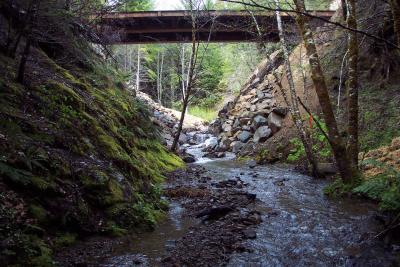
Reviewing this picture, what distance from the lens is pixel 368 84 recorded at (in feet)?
45.8

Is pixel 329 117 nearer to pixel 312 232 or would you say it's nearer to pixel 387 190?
pixel 387 190

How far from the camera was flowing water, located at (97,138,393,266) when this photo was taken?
4.44 metres

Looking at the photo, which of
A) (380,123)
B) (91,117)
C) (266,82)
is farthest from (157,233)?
(266,82)

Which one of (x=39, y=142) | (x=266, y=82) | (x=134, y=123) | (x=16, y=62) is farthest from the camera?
(x=266, y=82)

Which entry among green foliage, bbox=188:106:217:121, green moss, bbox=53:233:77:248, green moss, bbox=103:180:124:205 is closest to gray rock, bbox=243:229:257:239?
green moss, bbox=103:180:124:205

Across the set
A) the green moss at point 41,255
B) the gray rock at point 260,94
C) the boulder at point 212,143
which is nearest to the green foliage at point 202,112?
the gray rock at point 260,94

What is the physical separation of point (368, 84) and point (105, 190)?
40.0 ft

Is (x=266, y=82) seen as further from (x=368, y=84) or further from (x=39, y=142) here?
(x=39, y=142)

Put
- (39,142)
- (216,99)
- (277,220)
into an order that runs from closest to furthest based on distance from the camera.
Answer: (39,142) → (277,220) → (216,99)

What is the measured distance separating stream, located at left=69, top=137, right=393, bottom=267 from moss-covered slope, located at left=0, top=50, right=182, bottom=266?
0.53m

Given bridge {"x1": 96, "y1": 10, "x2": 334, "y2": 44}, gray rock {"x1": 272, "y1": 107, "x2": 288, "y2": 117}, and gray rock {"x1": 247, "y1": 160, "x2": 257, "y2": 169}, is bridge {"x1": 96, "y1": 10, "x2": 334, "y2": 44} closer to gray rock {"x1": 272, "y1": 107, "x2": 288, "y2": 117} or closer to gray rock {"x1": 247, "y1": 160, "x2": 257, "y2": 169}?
gray rock {"x1": 272, "y1": 107, "x2": 288, "y2": 117}

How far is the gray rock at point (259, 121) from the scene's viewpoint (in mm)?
16891

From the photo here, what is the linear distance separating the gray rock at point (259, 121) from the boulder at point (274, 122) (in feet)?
1.27

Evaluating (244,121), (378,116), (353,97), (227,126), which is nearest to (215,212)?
(353,97)
